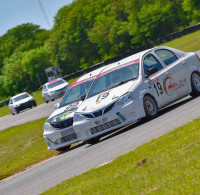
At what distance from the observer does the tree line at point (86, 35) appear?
3632 inches

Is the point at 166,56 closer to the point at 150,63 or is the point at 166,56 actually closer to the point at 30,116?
the point at 150,63

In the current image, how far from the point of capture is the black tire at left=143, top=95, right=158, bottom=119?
13227 mm

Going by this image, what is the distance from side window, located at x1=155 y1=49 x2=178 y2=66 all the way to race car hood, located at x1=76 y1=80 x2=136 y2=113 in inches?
53.8

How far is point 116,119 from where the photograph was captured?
1302 centimetres

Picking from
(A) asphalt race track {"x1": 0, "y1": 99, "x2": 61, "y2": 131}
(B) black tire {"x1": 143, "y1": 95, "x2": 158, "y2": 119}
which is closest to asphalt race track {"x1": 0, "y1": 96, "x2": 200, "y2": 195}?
(B) black tire {"x1": 143, "y1": 95, "x2": 158, "y2": 119}

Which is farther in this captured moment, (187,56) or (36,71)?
(36,71)


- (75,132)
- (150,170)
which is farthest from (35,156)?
(150,170)

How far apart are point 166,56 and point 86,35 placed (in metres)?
106

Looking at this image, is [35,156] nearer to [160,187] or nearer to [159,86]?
[159,86]

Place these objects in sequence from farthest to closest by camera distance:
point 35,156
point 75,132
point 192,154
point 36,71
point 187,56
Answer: point 36,71 < point 35,156 < point 187,56 < point 75,132 < point 192,154

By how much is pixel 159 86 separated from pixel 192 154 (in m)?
6.71

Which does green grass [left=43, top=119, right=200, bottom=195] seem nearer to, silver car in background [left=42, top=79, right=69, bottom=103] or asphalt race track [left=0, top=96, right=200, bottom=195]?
asphalt race track [left=0, top=96, right=200, bottom=195]

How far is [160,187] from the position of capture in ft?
20.1

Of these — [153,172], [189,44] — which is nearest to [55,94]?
[189,44]
